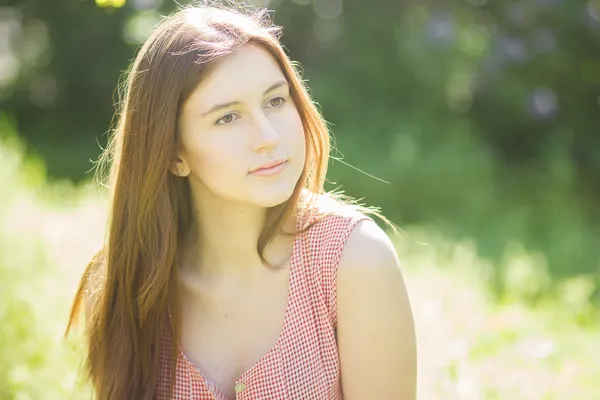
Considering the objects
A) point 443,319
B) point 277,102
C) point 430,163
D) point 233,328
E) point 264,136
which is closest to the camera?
point 264,136

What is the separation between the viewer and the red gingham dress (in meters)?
2.21

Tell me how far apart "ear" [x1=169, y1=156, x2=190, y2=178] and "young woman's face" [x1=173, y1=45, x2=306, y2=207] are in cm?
10

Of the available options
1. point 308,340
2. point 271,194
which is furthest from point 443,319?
point 271,194

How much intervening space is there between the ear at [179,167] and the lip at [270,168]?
0.83ft

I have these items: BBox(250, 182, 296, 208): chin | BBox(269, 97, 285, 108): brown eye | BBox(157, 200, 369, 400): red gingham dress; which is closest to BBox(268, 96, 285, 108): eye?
BBox(269, 97, 285, 108): brown eye

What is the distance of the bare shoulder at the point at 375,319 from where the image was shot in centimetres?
212

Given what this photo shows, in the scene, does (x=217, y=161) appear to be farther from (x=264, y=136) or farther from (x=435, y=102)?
(x=435, y=102)

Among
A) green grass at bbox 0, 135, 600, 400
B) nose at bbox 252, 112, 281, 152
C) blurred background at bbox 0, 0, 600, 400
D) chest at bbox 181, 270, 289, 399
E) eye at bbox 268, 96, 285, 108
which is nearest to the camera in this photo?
nose at bbox 252, 112, 281, 152

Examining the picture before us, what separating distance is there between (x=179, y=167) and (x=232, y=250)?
12.2 inches

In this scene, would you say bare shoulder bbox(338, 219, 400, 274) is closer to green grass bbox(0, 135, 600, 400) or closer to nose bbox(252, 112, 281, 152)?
nose bbox(252, 112, 281, 152)

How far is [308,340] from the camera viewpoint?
223 cm

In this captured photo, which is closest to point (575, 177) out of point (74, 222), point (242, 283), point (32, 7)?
point (74, 222)

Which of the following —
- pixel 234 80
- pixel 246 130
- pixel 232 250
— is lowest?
pixel 232 250

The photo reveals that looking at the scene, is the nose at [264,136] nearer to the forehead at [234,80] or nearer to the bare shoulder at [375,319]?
the forehead at [234,80]
